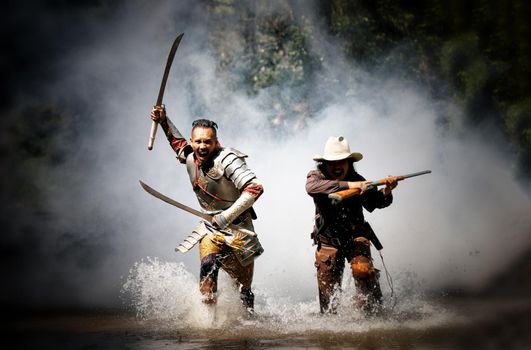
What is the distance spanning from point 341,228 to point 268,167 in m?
4.87

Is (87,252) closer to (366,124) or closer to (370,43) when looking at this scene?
(366,124)

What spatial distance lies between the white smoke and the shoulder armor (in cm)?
266

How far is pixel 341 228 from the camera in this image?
5562 mm

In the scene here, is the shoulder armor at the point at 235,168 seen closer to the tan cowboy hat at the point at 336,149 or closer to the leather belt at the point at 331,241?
the tan cowboy hat at the point at 336,149

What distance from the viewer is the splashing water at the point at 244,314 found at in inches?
201

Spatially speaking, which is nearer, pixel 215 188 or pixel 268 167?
pixel 215 188

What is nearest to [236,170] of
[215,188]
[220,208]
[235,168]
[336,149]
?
[235,168]

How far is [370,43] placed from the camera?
42.6 feet

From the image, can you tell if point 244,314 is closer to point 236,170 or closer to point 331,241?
point 331,241

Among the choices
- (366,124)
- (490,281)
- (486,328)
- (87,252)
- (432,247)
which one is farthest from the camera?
→ (366,124)

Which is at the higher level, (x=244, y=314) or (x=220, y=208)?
(x=220, y=208)

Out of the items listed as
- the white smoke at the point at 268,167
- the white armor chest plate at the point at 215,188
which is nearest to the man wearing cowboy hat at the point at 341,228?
the white armor chest plate at the point at 215,188

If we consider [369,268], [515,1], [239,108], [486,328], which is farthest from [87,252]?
[515,1]

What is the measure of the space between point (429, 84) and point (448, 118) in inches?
34.6
